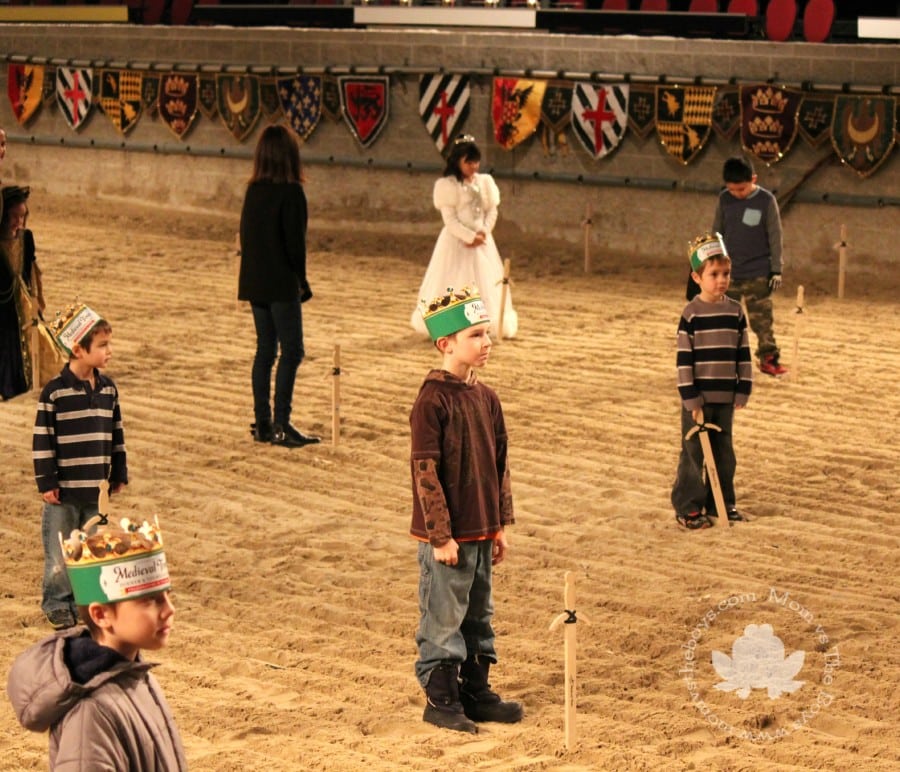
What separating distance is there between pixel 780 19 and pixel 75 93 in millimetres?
9654

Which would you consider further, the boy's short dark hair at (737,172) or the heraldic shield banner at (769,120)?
the heraldic shield banner at (769,120)

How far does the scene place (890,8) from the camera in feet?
62.6

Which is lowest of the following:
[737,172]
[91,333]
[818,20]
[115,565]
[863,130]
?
[115,565]

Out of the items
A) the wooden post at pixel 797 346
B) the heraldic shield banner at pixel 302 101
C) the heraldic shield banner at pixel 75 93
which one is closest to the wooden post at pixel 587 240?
the heraldic shield banner at pixel 302 101

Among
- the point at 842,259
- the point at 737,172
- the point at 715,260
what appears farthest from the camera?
the point at 842,259

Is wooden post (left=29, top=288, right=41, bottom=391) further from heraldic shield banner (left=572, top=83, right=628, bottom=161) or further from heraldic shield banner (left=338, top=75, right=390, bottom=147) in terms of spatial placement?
heraldic shield banner (left=338, top=75, right=390, bottom=147)

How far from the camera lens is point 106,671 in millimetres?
3664

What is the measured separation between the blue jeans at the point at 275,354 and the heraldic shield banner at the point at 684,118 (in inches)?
318

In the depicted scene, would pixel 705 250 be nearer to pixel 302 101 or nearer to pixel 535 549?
pixel 535 549

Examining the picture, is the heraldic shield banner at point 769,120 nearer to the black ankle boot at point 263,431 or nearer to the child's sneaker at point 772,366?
the child's sneaker at point 772,366

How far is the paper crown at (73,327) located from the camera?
6.96m

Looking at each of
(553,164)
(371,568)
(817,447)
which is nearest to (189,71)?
(553,164)

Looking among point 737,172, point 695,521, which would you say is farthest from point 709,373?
point 737,172

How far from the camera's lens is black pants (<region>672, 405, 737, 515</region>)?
341 inches
